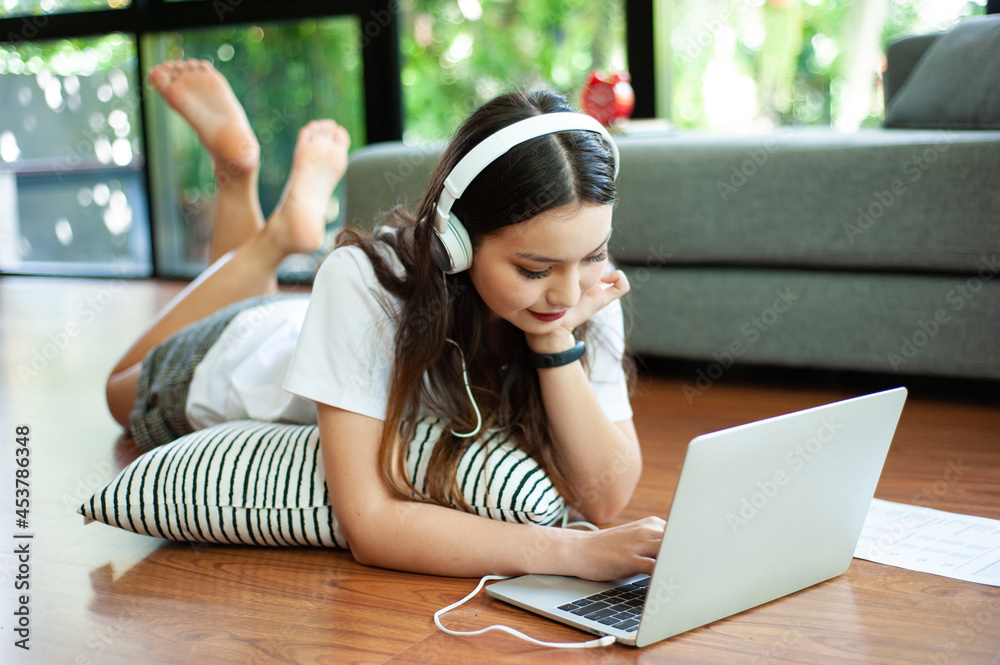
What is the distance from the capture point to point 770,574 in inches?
36.6

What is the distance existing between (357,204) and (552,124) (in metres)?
1.40

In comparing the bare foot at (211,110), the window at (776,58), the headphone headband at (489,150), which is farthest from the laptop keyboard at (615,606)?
the window at (776,58)

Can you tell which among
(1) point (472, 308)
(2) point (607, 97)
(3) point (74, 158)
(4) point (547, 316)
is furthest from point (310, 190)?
(3) point (74, 158)

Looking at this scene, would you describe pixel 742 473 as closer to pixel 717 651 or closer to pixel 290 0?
pixel 717 651

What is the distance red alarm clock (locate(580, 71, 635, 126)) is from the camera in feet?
7.86

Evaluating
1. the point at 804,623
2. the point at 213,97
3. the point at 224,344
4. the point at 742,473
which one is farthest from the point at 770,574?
the point at 213,97

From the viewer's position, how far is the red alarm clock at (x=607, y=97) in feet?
7.86

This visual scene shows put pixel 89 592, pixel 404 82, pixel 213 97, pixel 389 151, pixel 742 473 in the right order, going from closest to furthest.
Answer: pixel 742 473, pixel 89 592, pixel 213 97, pixel 389 151, pixel 404 82

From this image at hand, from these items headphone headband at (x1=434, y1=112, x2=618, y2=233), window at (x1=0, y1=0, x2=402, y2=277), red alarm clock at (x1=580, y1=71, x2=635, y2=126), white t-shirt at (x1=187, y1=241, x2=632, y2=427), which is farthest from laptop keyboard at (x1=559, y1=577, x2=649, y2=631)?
window at (x1=0, y1=0, x2=402, y2=277)

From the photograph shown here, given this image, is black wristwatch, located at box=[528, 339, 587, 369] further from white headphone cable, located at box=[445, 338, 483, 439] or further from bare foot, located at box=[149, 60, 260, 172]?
bare foot, located at box=[149, 60, 260, 172]

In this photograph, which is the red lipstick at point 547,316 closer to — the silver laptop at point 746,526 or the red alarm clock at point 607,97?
the silver laptop at point 746,526

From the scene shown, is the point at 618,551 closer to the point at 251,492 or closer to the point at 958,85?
the point at 251,492

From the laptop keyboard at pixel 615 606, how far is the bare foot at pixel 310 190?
95cm

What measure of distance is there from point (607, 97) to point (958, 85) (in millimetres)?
810
